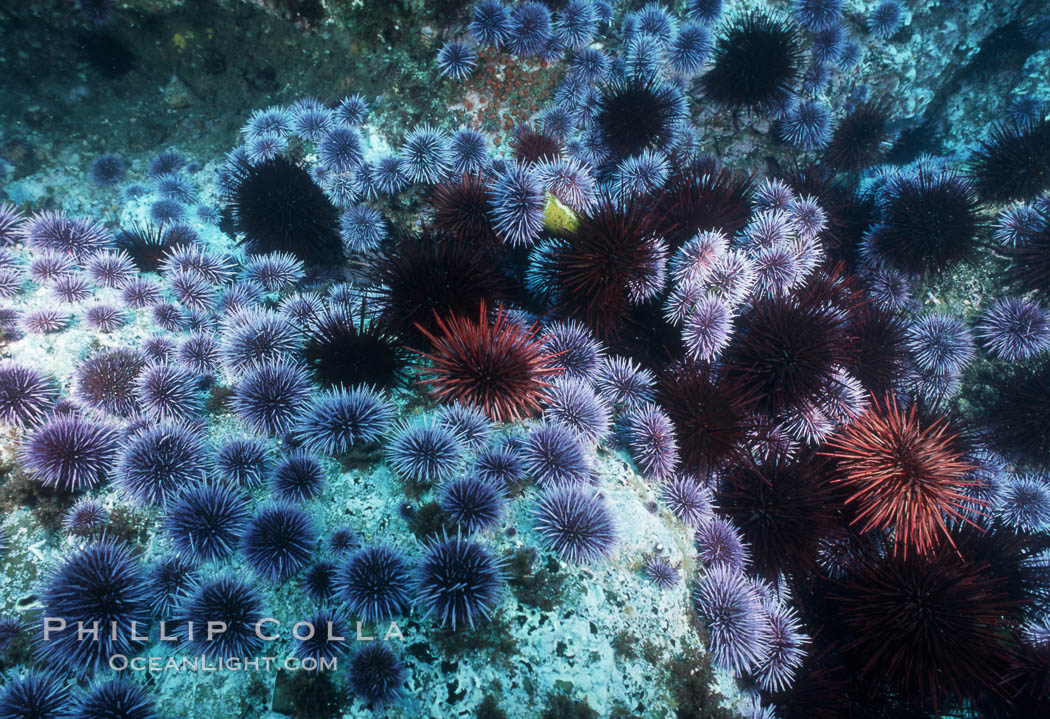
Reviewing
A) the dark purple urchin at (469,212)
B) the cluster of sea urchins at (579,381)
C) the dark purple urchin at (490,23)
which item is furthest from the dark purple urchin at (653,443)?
the dark purple urchin at (490,23)

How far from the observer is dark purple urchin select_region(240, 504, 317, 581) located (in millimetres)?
2939

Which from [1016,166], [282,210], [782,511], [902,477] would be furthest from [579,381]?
[1016,166]

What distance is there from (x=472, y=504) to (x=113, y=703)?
206 centimetres

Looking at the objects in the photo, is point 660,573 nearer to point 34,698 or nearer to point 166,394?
point 34,698

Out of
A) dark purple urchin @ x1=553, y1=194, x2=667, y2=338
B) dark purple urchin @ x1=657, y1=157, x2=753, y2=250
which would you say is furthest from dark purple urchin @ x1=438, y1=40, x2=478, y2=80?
dark purple urchin @ x1=553, y1=194, x2=667, y2=338

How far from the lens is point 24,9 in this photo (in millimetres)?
5363

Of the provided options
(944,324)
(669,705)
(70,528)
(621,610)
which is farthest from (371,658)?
(944,324)

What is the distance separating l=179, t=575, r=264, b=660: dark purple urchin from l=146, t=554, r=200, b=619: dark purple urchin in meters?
0.14

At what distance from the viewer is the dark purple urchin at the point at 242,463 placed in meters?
3.29

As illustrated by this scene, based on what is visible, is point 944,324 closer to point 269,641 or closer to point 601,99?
point 601,99

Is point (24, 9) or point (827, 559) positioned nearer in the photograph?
point (827, 559)

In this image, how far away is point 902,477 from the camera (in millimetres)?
3588

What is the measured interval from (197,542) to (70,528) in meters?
1.10

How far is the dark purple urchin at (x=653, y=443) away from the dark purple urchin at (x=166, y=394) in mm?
3301
